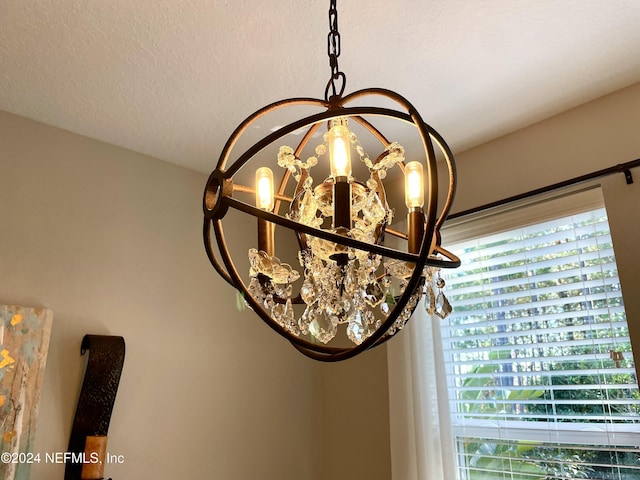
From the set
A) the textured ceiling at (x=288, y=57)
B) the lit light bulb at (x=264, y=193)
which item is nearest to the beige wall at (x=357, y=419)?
the textured ceiling at (x=288, y=57)

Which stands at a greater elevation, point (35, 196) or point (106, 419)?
point (35, 196)

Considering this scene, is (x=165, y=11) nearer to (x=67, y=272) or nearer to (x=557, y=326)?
(x=67, y=272)

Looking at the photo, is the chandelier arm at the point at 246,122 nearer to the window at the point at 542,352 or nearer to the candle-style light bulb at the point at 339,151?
the candle-style light bulb at the point at 339,151

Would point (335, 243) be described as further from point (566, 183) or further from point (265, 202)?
point (566, 183)

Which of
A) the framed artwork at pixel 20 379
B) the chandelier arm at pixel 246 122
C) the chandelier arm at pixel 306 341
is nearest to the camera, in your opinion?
the chandelier arm at pixel 306 341

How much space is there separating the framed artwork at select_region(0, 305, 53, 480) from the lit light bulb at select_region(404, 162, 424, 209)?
1.46 m

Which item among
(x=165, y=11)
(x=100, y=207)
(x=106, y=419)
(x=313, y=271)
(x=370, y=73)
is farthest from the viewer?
(x=100, y=207)

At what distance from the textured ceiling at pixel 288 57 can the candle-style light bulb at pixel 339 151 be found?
0.60 meters

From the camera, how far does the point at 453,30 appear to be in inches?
61.2

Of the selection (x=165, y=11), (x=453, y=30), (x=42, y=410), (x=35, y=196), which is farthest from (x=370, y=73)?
(x=42, y=410)

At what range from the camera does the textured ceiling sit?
1.48 metres

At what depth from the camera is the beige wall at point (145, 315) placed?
193cm

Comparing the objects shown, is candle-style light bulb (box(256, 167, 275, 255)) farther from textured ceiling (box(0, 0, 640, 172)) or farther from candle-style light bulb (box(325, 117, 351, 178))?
textured ceiling (box(0, 0, 640, 172))

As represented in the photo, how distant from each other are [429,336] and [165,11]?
157 cm
